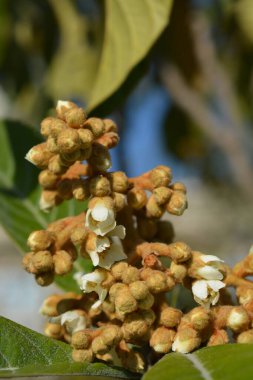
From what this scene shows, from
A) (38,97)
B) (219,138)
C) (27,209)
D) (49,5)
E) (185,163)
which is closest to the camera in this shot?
(27,209)

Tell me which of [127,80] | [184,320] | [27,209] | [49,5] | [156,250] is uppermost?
[49,5]

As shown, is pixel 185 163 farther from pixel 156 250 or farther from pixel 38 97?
pixel 156 250

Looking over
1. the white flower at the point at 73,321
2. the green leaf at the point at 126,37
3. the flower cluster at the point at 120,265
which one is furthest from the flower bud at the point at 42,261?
the green leaf at the point at 126,37

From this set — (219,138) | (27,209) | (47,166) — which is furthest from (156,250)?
(219,138)

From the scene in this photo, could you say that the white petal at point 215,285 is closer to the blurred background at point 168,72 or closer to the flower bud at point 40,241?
the flower bud at point 40,241

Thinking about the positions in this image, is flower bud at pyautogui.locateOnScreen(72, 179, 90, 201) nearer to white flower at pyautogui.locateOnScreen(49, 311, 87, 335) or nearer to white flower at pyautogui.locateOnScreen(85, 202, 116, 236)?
white flower at pyautogui.locateOnScreen(85, 202, 116, 236)

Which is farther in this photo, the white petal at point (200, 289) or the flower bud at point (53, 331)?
the flower bud at point (53, 331)
